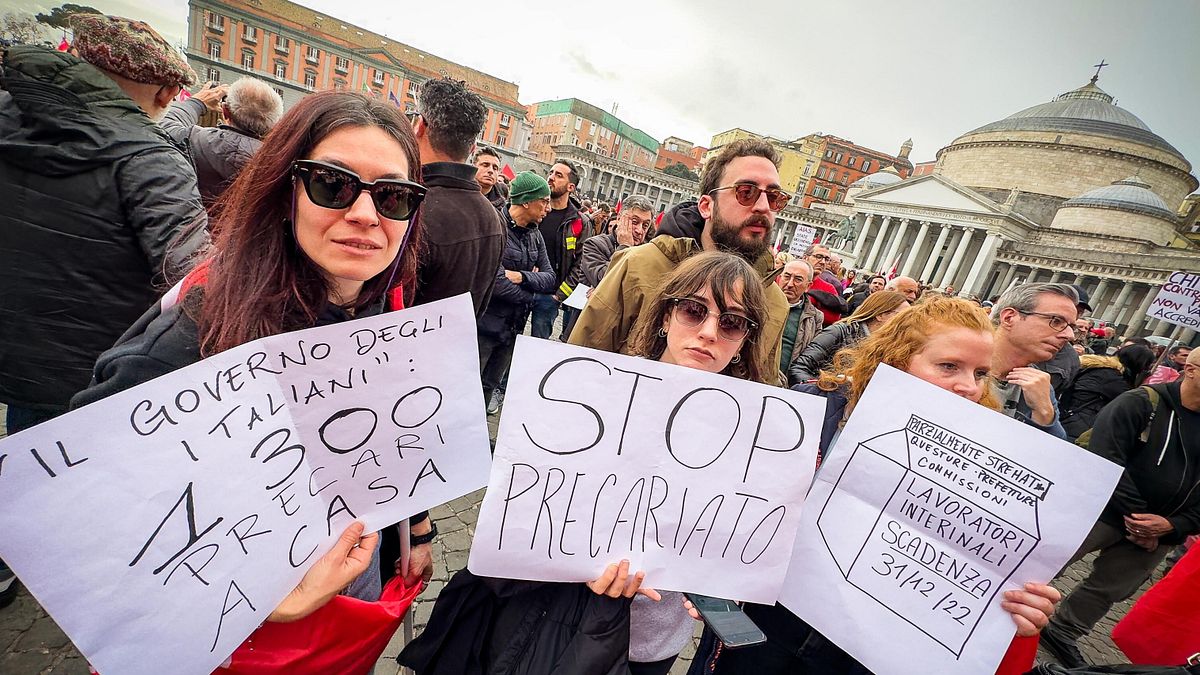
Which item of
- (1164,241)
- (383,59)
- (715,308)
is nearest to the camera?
(715,308)

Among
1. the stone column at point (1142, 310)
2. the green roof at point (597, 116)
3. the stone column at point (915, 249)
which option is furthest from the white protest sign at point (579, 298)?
the green roof at point (597, 116)

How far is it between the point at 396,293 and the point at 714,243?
5.35 feet

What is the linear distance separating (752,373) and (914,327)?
67cm

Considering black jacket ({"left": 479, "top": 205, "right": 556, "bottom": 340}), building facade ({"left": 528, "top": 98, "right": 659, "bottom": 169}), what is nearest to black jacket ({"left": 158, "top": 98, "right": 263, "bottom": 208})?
black jacket ({"left": 479, "top": 205, "right": 556, "bottom": 340})

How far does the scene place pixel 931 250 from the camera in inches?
1759

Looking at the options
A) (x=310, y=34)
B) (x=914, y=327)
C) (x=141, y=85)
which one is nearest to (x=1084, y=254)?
(x=914, y=327)

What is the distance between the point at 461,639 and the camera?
A: 1.36 meters

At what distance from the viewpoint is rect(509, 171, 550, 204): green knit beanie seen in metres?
4.12

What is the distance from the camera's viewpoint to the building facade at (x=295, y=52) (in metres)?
46.6

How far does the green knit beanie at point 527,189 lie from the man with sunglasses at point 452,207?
133 cm

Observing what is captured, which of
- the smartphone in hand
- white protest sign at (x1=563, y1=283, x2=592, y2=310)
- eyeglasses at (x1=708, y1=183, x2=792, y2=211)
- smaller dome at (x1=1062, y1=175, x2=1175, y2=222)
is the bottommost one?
the smartphone in hand

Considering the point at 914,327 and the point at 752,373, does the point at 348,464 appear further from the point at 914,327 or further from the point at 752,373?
the point at 914,327

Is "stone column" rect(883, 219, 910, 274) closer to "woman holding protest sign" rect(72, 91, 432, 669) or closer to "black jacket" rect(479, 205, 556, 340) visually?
"black jacket" rect(479, 205, 556, 340)

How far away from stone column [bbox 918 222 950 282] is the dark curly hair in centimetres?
4942
